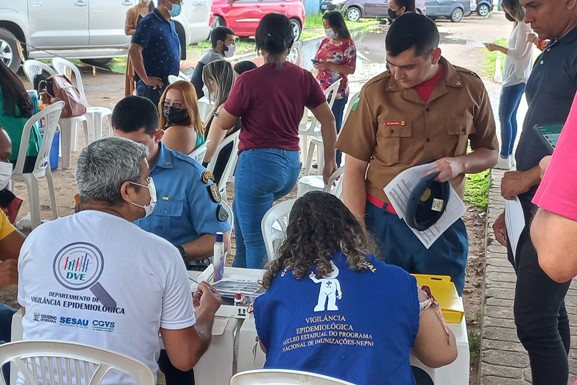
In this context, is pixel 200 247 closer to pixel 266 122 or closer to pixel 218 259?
pixel 218 259

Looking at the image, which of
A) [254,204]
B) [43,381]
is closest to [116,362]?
[43,381]

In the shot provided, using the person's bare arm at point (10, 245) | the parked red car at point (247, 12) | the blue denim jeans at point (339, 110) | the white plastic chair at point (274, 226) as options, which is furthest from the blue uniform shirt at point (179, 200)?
the parked red car at point (247, 12)

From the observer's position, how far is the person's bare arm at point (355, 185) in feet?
9.48

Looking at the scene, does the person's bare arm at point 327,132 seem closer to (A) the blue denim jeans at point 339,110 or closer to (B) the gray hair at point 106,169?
(B) the gray hair at point 106,169

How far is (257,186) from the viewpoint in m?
3.81

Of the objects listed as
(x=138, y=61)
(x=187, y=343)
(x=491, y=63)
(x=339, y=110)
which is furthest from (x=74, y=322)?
(x=491, y=63)

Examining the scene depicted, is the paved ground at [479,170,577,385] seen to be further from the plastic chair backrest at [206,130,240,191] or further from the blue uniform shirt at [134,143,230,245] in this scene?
the plastic chair backrest at [206,130,240,191]

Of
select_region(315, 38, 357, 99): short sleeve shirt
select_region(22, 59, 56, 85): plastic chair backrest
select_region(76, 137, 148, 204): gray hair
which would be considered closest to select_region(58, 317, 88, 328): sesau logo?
select_region(76, 137, 148, 204): gray hair

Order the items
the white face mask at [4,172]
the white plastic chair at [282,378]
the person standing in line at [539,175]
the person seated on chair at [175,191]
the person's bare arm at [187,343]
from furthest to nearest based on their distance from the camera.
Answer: the white face mask at [4,172] < the person seated on chair at [175,191] < the person standing in line at [539,175] < the person's bare arm at [187,343] < the white plastic chair at [282,378]

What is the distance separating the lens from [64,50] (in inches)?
445

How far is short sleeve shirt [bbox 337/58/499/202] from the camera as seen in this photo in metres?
2.75

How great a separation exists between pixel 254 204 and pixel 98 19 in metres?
8.37

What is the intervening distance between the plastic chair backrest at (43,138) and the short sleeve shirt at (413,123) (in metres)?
2.60

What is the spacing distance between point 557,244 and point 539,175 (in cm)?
119
